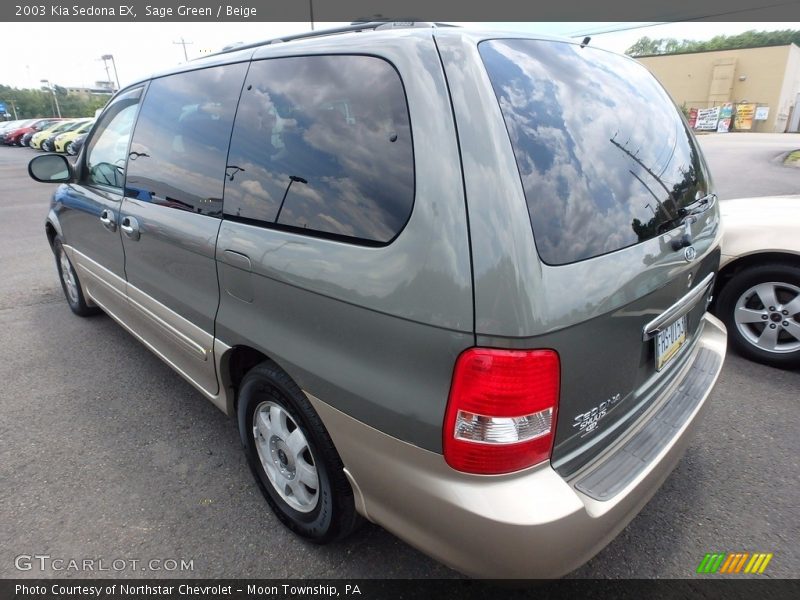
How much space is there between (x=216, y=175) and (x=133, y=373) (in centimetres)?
207

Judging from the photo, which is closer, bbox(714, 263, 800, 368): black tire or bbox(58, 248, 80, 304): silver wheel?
bbox(714, 263, 800, 368): black tire

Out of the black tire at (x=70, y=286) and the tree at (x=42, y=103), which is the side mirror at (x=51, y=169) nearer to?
the black tire at (x=70, y=286)

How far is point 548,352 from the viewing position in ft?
4.44

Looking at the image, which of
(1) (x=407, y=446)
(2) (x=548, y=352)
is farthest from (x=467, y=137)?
(1) (x=407, y=446)

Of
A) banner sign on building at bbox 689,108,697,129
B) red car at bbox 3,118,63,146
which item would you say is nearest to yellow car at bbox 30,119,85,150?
red car at bbox 3,118,63,146

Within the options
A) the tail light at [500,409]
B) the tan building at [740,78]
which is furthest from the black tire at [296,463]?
the tan building at [740,78]

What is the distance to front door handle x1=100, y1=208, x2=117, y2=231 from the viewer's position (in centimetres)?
303

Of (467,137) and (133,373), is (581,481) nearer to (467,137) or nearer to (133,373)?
(467,137)

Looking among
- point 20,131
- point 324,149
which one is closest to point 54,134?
point 20,131

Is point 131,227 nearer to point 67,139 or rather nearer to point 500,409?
point 500,409

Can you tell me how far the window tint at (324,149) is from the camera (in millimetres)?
1529

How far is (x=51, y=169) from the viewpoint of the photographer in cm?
373

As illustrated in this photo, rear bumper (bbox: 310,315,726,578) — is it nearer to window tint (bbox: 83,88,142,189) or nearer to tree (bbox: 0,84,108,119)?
window tint (bbox: 83,88,142,189)

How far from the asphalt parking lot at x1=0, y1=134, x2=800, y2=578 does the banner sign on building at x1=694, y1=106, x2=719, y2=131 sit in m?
53.3
